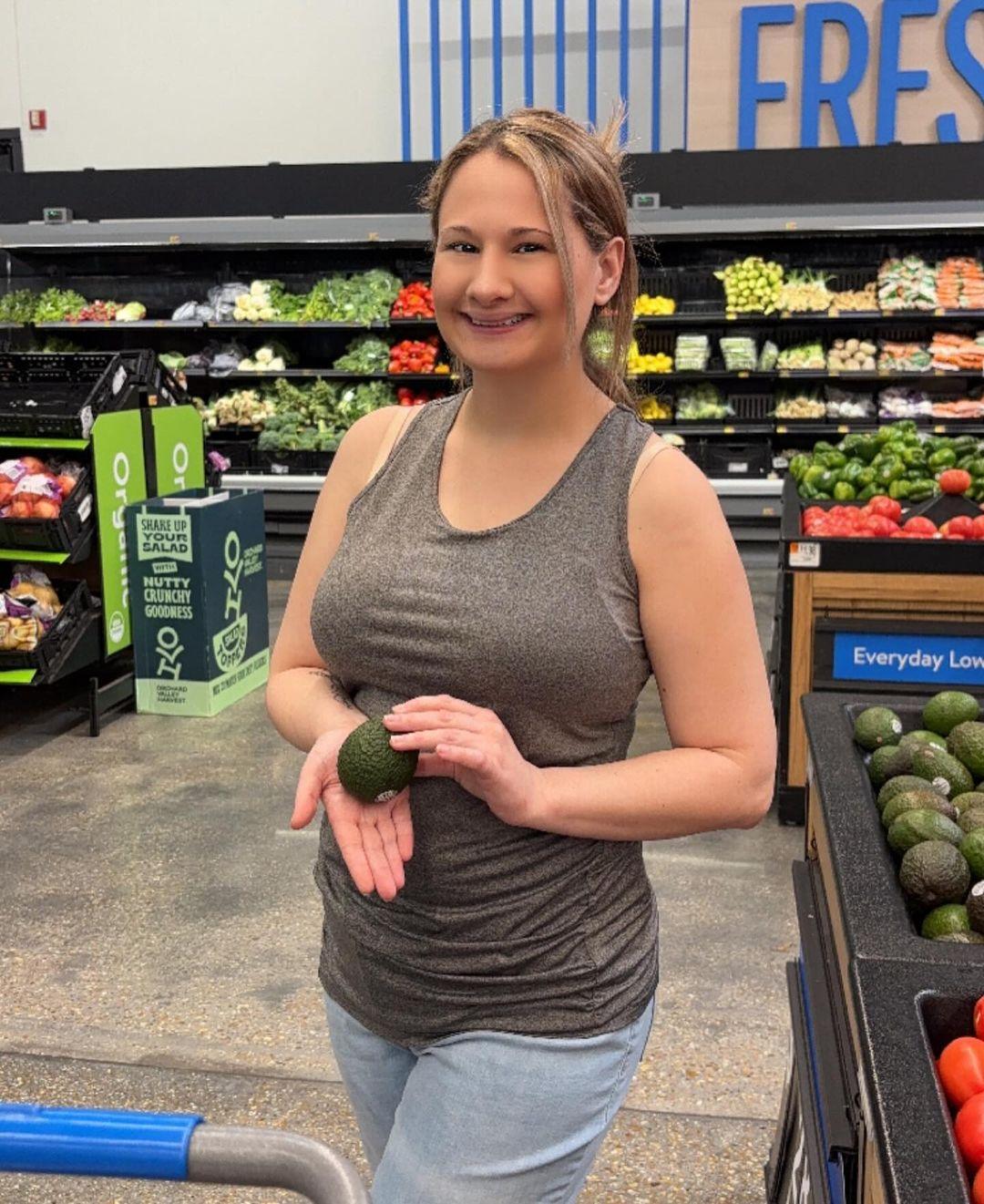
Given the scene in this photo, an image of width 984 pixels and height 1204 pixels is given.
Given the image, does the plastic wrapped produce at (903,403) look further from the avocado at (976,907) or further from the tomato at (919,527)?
the avocado at (976,907)

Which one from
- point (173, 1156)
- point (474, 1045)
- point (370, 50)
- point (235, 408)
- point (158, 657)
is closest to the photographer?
point (173, 1156)

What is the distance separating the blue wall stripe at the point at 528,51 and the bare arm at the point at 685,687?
28.8 ft

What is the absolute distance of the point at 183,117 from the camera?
33.7ft

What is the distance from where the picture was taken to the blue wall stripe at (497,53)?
9.35m

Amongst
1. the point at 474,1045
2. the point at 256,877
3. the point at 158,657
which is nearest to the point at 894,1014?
the point at 474,1045

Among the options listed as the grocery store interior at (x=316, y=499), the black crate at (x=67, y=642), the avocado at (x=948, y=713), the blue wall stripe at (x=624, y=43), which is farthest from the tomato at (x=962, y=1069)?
the blue wall stripe at (x=624, y=43)

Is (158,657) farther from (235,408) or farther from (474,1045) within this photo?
(474,1045)

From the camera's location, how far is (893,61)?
826 cm

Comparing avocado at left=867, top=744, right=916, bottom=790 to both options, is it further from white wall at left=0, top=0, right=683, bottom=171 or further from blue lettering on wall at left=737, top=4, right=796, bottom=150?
white wall at left=0, top=0, right=683, bottom=171

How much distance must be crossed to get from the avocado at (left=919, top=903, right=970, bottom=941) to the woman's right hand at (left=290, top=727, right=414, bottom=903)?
0.67 meters

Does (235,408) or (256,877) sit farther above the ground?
(235,408)

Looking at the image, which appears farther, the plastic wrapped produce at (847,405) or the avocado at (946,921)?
the plastic wrapped produce at (847,405)

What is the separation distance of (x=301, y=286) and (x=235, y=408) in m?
1.04

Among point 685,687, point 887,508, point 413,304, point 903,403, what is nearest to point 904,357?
point 903,403
